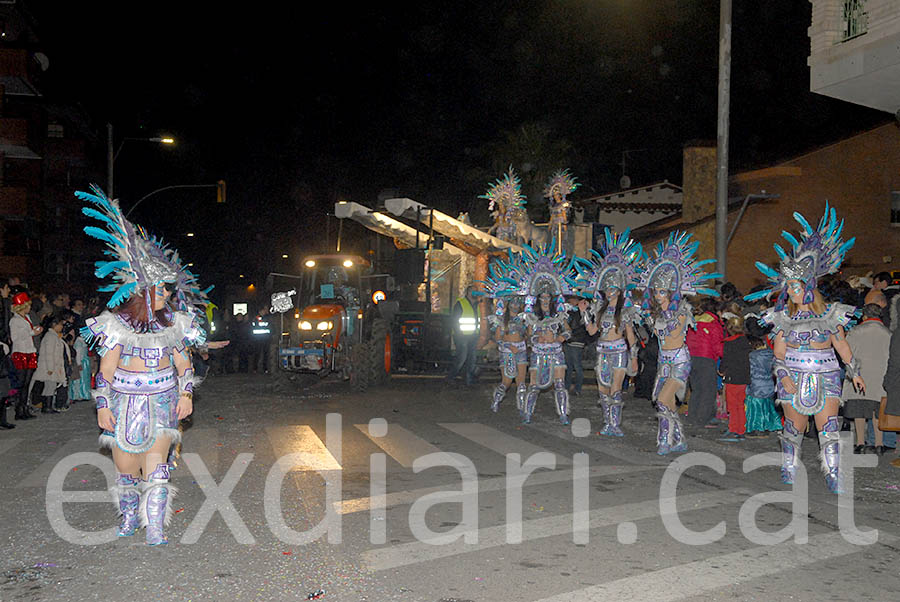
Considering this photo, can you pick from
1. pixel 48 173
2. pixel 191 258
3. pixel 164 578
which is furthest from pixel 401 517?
pixel 191 258

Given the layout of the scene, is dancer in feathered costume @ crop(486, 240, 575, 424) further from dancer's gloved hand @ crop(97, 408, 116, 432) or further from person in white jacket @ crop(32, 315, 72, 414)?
dancer's gloved hand @ crop(97, 408, 116, 432)

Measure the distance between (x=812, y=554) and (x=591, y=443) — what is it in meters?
5.10

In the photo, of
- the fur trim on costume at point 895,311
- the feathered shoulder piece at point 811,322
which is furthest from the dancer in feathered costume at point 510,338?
the feathered shoulder piece at point 811,322

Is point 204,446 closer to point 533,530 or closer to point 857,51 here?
point 533,530

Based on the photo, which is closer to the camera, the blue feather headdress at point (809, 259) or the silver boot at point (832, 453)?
the silver boot at point (832, 453)

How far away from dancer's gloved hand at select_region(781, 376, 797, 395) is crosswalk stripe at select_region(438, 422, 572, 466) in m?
2.50

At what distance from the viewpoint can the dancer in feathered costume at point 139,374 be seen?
6.41 metres

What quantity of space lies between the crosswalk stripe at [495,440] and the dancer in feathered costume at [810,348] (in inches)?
98.6

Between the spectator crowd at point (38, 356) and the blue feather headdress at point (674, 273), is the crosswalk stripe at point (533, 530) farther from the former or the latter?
the spectator crowd at point (38, 356)

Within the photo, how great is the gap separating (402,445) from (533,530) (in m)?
4.26

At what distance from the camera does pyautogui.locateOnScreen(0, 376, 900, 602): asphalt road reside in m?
5.60

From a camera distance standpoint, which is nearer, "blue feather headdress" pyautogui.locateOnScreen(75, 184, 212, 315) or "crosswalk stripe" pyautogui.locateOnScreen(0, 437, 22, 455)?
"blue feather headdress" pyautogui.locateOnScreen(75, 184, 212, 315)

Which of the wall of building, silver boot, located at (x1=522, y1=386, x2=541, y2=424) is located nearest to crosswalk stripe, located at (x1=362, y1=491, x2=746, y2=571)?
silver boot, located at (x1=522, y1=386, x2=541, y2=424)

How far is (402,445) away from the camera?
10984 mm
